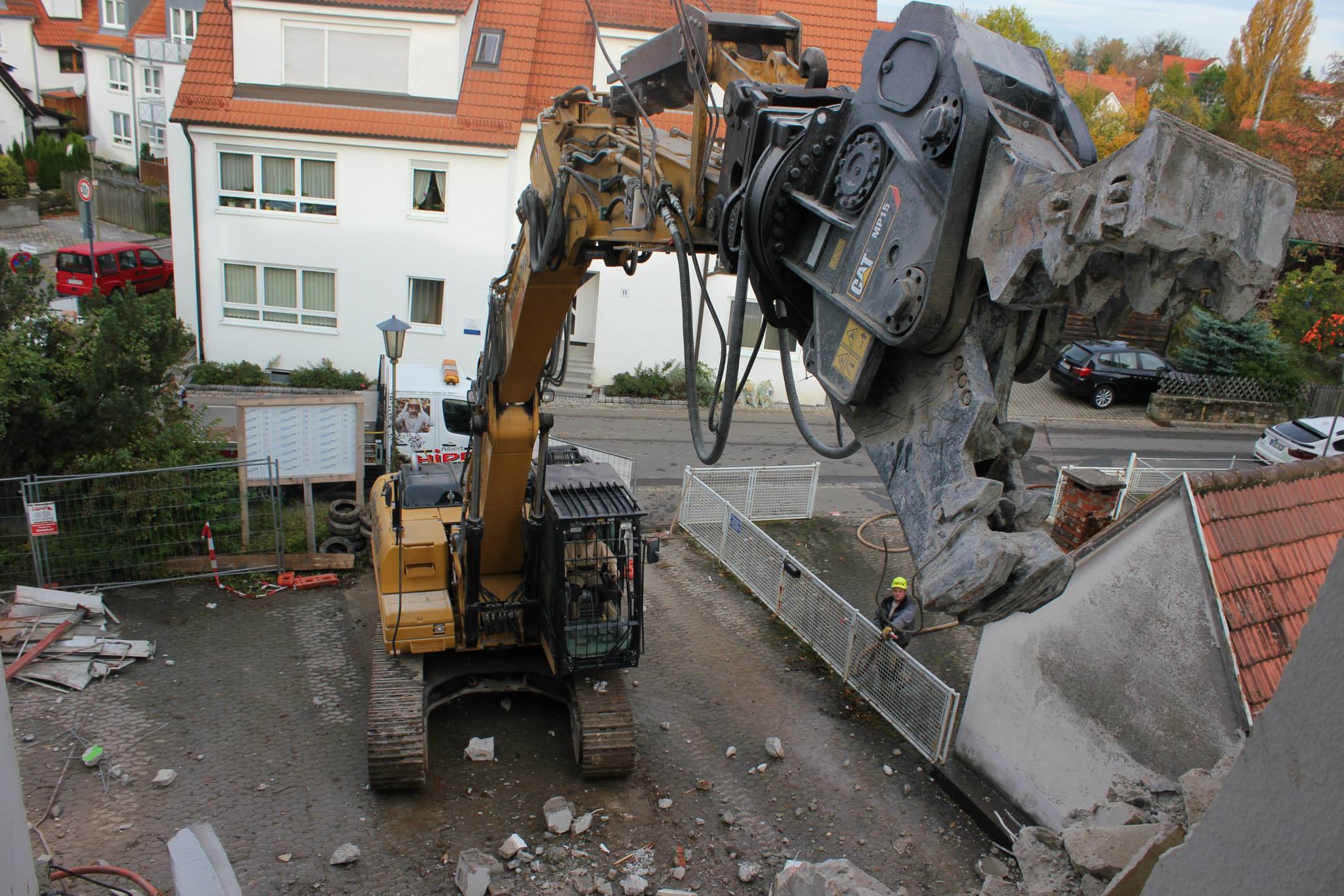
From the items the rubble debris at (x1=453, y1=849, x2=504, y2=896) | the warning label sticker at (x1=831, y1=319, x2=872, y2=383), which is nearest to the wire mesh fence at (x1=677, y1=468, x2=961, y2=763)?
the rubble debris at (x1=453, y1=849, x2=504, y2=896)

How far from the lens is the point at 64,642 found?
1052 centimetres

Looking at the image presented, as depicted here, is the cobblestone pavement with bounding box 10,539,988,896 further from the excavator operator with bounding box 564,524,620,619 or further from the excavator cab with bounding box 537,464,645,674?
the excavator operator with bounding box 564,524,620,619

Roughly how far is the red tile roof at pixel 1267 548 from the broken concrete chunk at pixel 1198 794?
354 centimetres

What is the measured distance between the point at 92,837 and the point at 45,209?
1311 inches

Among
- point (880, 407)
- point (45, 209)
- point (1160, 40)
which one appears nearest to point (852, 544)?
point (880, 407)

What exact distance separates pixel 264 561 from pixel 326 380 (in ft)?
29.5

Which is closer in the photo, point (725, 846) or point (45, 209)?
point (725, 846)

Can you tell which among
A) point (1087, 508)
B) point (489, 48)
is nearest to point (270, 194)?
point (489, 48)

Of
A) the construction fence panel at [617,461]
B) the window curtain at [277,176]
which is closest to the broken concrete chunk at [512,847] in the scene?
the construction fence panel at [617,461]

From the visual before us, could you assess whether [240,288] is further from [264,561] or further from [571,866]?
[571,866]

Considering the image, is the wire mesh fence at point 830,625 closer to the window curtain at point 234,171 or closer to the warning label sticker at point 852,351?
the warning label sticker at point 852,351

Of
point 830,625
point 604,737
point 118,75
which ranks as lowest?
point 830,625

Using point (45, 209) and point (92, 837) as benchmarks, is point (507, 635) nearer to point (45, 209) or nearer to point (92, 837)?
point (92, 837)

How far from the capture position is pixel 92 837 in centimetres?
789
